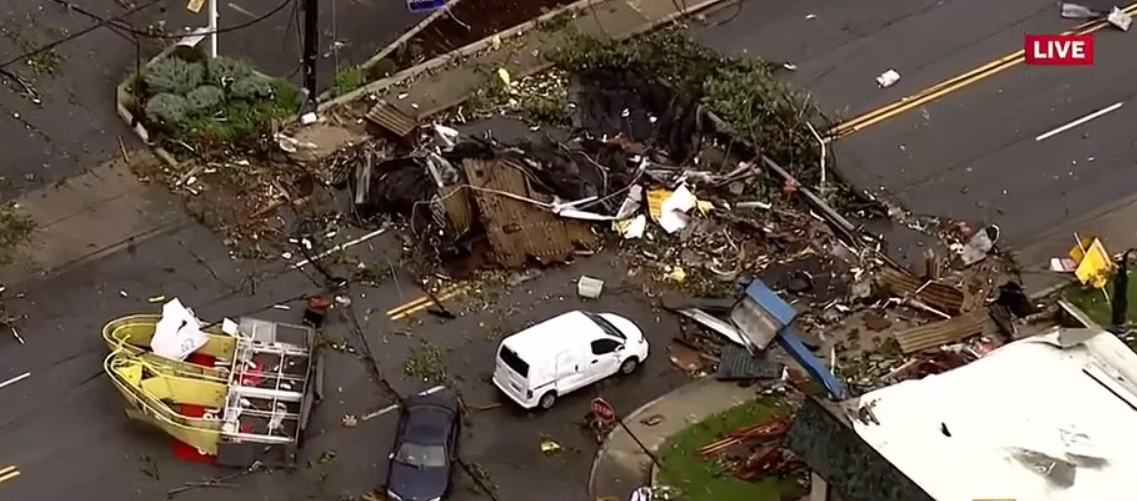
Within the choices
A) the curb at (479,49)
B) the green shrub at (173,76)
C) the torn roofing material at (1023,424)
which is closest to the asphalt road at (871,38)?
the curb at (479,49)

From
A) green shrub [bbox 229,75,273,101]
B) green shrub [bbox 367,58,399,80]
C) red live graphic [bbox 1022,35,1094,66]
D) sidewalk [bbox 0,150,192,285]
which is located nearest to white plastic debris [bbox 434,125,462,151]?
green shrub [bbox 367,58,399,80]

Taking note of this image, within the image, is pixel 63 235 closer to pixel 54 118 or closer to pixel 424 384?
pixel 54 118

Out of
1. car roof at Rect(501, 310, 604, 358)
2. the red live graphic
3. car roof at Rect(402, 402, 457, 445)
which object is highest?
the red live graphic

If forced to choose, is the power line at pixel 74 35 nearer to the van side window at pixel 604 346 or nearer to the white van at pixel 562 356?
the white van at pixel 562 356

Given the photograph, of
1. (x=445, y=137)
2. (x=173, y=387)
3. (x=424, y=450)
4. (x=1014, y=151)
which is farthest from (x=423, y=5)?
(x=1014, y=151)

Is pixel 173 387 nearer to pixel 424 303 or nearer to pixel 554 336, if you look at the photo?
pixel 424 303

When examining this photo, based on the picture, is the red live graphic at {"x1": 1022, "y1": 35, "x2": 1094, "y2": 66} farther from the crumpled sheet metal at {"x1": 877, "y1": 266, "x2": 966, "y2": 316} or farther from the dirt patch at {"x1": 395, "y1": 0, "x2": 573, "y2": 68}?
the dirt patch at {"x1": 395, "y1": 0, "x2": 573, "y2": 68}
